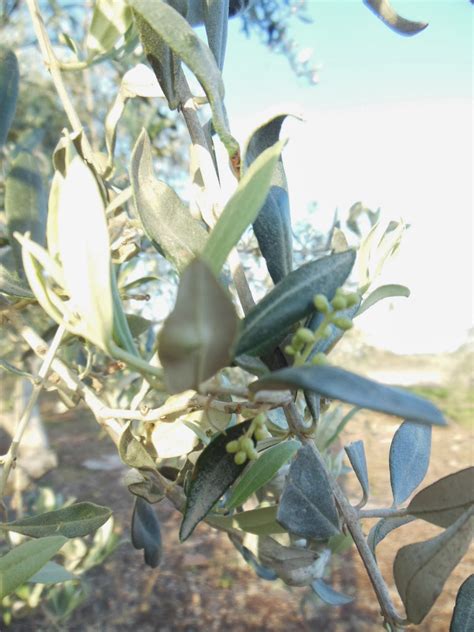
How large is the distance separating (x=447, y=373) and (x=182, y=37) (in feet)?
28.3

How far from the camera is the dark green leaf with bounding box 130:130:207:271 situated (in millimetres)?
345

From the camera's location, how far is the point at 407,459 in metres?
0.47

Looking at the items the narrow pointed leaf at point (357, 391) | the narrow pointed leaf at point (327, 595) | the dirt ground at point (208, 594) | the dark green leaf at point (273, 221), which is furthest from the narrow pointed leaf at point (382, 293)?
the dirt ground at point (208, 594)

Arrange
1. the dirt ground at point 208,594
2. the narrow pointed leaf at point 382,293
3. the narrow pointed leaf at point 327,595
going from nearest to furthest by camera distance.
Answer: the narrow pointed leaf at point 382,293 → the narrow pointed leaf at point 327,595 → the dirt ground at point 208,594

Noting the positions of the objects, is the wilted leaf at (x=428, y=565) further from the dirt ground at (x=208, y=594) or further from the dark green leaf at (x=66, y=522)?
the dirt ground at (x=208, y=594)

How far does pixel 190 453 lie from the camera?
478mm

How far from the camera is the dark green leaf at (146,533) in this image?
659 millimetres

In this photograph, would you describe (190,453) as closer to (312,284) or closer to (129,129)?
(312,284)

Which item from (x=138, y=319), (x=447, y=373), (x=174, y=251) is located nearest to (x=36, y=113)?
(x=138, y=319)

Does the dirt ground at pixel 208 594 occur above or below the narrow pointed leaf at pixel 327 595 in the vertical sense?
below

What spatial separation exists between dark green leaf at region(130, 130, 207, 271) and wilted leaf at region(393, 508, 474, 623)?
209 mm

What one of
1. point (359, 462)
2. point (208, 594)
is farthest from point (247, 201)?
point (208, 594)

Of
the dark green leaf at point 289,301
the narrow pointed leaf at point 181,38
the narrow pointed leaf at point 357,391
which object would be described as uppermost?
the narrow pointed leaf at point 181,38

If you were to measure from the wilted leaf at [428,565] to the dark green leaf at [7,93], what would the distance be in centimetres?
56
